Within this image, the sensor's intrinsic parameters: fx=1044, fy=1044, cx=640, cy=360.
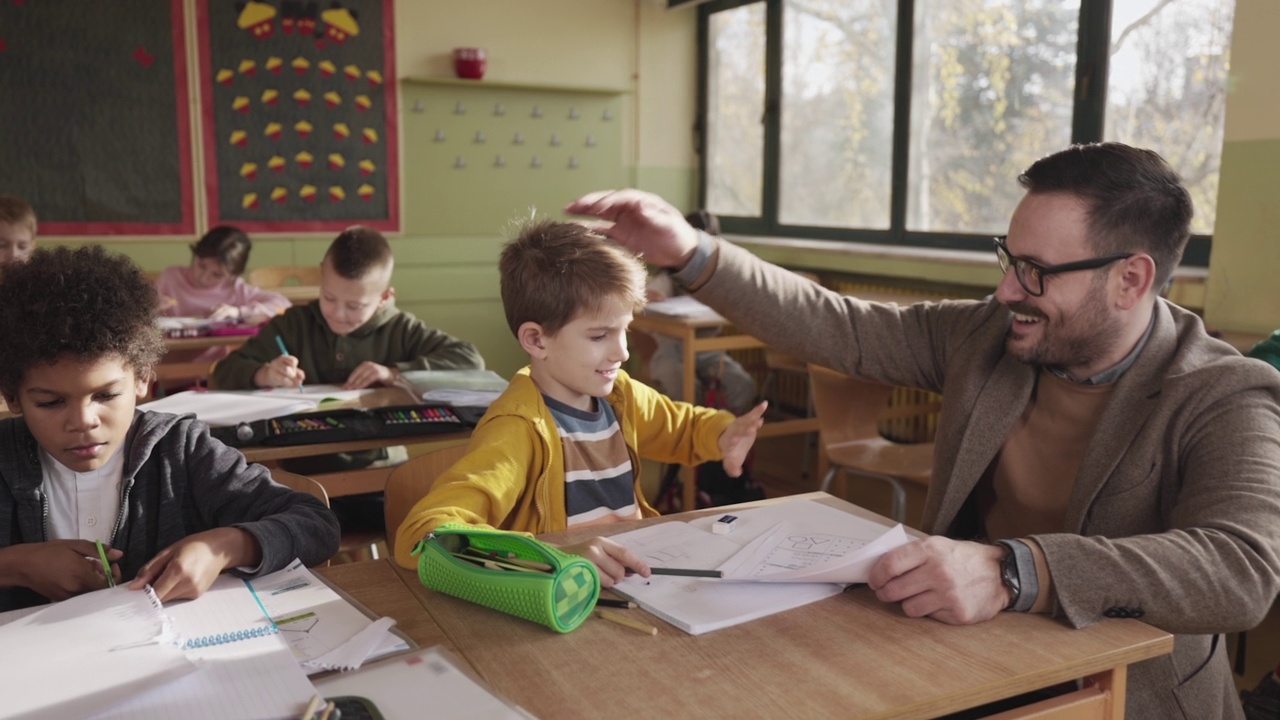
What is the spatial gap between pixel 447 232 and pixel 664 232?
426cm

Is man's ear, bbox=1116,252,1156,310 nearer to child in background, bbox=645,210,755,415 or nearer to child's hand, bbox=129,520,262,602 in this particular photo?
child's hand, bbox=129,520,262,602

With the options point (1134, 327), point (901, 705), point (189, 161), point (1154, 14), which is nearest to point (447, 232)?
point (189, 161)

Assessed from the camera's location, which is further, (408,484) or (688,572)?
(408,484)

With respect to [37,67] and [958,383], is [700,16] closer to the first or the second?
[37,67]

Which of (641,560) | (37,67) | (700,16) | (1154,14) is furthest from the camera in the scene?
(700,16)

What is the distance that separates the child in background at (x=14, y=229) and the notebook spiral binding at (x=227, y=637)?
3080 millimetres

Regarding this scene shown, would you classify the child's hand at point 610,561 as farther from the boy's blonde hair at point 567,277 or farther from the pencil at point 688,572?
the boy's blonde hair at point 567,277

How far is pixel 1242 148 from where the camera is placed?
10.4 feet

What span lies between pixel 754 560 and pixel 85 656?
28.8 inches

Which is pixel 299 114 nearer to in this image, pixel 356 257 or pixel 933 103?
pixel 356 257

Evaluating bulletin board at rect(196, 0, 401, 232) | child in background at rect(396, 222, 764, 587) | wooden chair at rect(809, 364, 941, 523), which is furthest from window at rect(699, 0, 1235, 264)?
child in background at rect(396, 222, 764, 587)

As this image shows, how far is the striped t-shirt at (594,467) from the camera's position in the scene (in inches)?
65.7

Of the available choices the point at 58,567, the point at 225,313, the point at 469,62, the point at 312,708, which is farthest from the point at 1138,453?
the point at 469,62

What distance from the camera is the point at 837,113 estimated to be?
5215 millimetres
